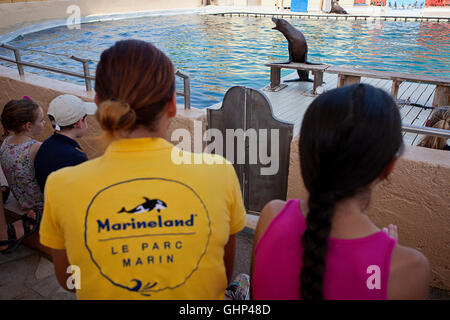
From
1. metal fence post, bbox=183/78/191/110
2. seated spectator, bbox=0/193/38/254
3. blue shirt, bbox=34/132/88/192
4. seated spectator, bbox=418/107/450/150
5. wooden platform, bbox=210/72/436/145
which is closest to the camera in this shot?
blue shirt, bbox=34/132/88/192

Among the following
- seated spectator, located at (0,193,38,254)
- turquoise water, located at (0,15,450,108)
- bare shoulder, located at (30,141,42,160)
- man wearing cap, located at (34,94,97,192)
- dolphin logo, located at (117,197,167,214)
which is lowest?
turquoise water, located at (0,15,450,108)

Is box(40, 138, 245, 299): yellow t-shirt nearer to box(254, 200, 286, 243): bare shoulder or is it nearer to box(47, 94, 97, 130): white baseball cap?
box(254, 200, 286, 243): bare shoulder

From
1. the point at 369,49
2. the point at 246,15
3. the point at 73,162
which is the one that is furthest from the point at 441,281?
the point at 246,15

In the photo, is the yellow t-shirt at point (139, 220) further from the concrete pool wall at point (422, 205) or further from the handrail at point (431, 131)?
the handrail at point (431, 131)

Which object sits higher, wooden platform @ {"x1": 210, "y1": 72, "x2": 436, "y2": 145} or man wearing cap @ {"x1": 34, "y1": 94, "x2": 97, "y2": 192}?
man wearing cap @ {"x1": 34, "y1": 94, "x2": 97, "y2": 192}

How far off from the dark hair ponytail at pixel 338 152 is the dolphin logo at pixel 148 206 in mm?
431

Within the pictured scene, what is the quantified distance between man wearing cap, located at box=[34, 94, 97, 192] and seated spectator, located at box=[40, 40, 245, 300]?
3.99 ft

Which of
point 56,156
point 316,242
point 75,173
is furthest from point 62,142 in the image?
point 316,242

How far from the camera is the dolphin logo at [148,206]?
3.63ft

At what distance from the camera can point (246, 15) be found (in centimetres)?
2320

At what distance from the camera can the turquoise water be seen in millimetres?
12312

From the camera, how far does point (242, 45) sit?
1579 cm

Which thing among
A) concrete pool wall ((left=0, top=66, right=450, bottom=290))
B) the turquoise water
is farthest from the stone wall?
the turquoise water
